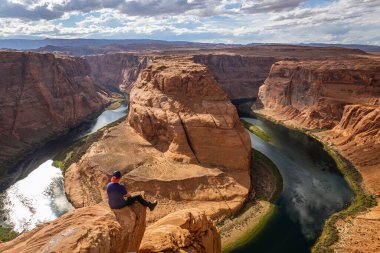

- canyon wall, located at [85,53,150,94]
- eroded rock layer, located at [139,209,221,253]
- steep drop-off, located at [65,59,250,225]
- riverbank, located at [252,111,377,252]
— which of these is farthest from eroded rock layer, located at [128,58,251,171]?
canyon wall, located at [85,53,150,94]

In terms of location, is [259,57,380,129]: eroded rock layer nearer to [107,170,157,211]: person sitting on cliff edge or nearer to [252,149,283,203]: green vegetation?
[252,149,283,203]: green vegetation

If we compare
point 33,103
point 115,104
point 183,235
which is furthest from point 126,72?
point 183,235

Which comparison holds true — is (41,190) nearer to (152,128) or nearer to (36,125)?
(152,128)

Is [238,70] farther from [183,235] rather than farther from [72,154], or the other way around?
[183,235]

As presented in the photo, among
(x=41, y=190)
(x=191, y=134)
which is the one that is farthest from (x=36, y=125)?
(x=191, y=134)

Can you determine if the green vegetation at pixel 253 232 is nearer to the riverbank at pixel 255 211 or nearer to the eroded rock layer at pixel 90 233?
the riverbank at pixel 255 211
